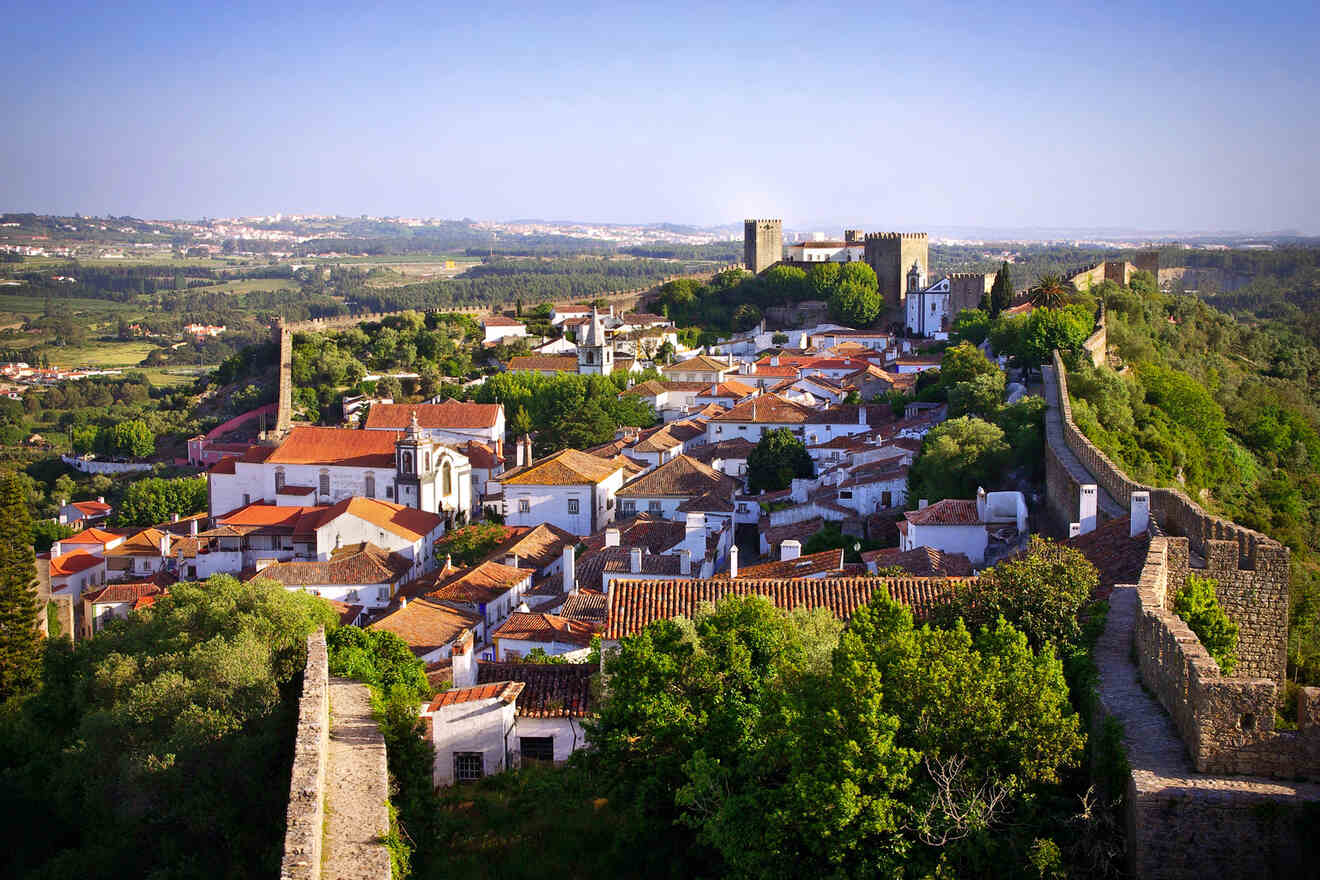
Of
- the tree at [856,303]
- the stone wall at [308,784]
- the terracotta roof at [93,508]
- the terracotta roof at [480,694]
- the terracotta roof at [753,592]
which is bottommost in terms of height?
the terracotta roof at [93,508]

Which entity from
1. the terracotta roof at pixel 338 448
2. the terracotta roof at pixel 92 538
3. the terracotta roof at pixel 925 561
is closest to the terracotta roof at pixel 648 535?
the terracotta roof at pixel 925 561

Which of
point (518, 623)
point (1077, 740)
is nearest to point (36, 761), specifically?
point (518, 623)

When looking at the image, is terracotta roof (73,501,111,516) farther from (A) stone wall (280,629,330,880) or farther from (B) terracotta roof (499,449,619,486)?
(A) stone wall (280,629,330,880)

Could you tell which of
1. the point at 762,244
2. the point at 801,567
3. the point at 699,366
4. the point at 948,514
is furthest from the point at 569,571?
the point at 762,244

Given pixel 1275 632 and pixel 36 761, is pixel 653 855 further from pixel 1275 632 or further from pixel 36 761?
pixel 36 761

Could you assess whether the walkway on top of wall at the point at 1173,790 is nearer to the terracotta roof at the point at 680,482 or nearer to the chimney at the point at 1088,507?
the chimney at the point at 1088,507

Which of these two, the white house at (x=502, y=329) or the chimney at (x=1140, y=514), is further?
the white house at (x=502, y=329)

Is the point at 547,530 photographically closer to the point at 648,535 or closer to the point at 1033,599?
the point at 648,535
